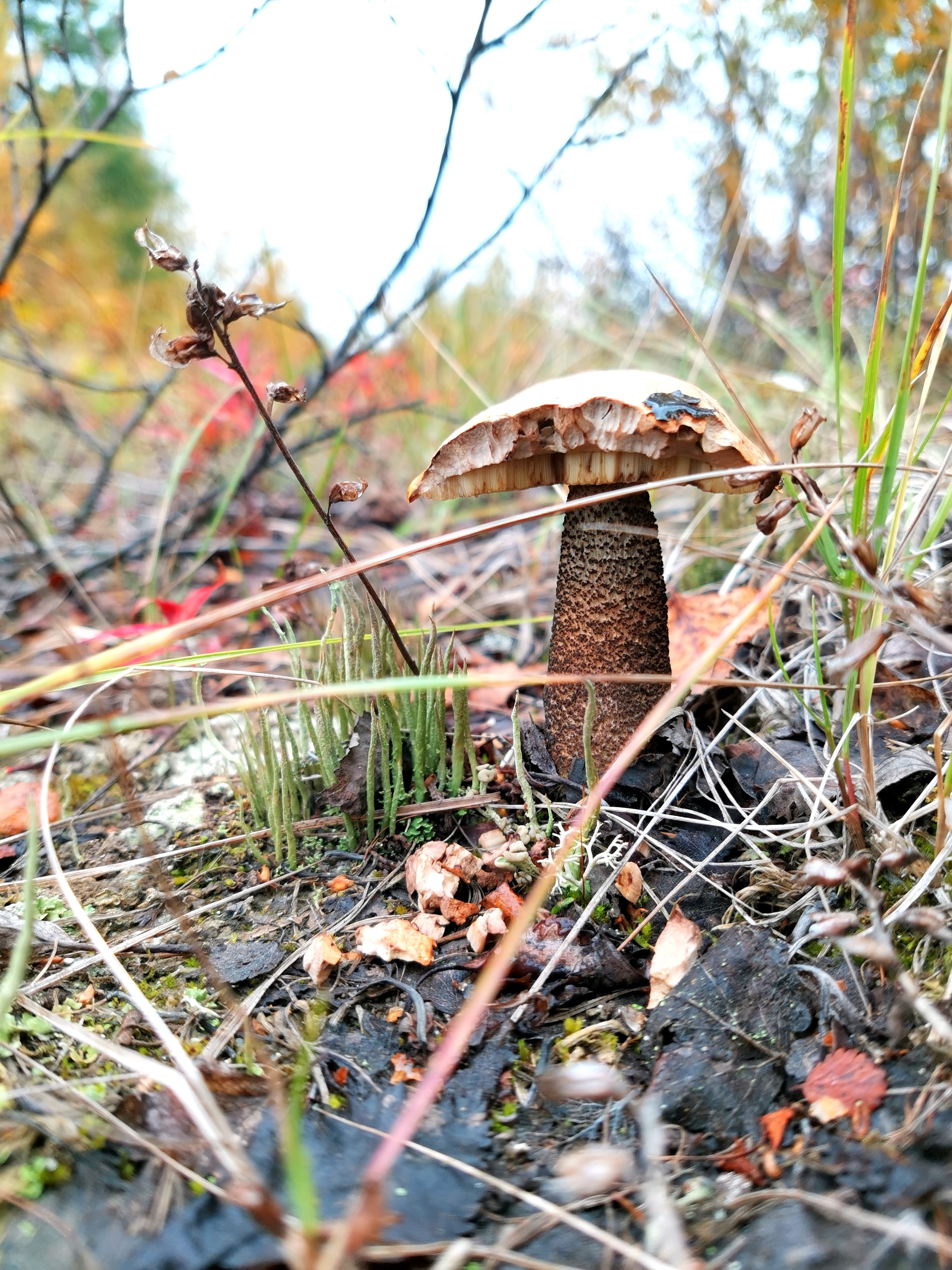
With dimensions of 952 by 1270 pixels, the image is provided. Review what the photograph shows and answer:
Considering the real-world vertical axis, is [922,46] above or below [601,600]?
above

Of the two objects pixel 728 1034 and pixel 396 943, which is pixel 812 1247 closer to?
pixel 728 1034

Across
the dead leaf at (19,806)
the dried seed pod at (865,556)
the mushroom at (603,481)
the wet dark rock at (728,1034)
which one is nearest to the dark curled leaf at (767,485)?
the mushroom at (603,481)

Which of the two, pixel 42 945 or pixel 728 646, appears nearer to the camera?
pixel 42 945

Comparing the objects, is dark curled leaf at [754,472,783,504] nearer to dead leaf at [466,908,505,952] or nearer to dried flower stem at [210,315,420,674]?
dried flower stem at [210,315,420,674]

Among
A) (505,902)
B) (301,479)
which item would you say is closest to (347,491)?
(301,479)

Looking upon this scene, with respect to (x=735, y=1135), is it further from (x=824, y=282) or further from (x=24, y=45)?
(x=824, y=282)

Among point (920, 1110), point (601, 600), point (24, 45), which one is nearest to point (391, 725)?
point (601, 600)

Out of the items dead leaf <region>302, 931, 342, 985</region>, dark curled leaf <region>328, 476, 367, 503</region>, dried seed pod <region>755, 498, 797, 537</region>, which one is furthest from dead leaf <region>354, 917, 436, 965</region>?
dried seed pod <region>755, 498, 797, 537</region>
